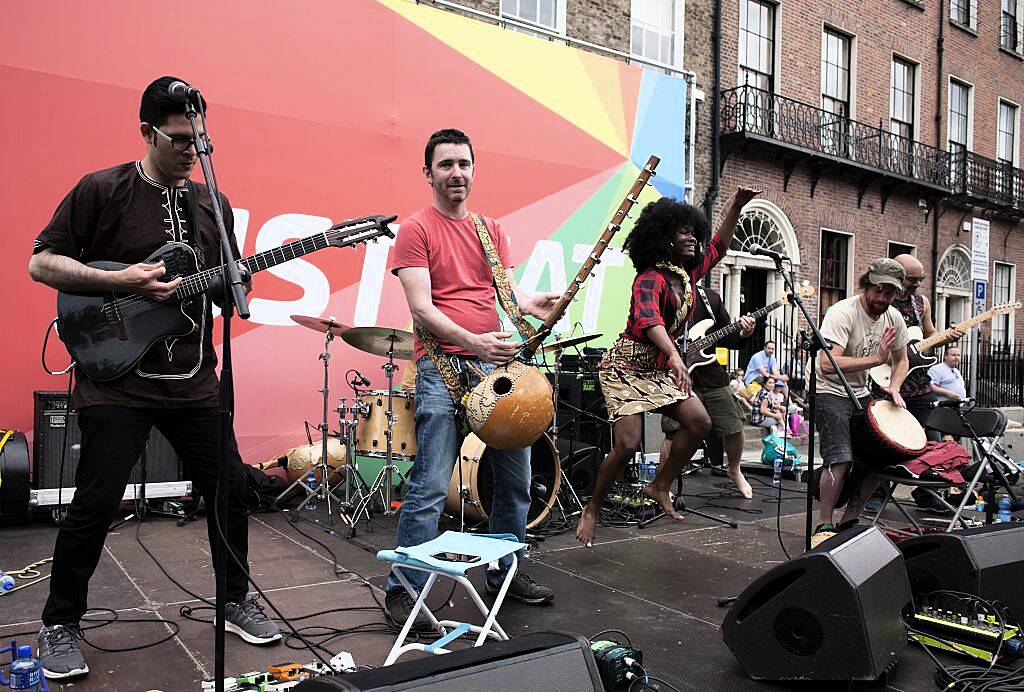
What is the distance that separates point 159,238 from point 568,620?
2534 mm

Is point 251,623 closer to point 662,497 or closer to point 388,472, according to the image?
point 388,472

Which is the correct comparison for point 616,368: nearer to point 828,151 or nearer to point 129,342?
point 129,342

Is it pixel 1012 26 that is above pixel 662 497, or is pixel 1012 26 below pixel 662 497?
above

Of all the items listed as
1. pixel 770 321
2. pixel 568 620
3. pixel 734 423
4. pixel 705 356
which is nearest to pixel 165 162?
pixel 568 620

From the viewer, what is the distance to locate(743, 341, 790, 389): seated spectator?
1255 centimetres

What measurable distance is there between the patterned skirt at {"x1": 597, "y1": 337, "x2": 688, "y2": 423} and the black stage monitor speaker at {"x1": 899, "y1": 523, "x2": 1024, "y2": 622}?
71.1 inches

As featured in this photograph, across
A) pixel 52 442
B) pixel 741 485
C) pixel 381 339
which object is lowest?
pixel 741 485

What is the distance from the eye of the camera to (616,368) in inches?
216

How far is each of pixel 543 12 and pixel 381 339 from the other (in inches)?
274

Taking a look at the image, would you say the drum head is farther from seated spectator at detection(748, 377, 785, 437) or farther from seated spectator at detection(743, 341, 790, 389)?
seated spectator at detection(743, 341, 790, 389)

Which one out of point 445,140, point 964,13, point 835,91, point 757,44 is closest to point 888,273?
point 445,140

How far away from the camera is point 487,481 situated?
19.5 ft

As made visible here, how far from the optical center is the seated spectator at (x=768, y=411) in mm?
11719

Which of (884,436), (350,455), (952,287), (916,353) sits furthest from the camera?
(952,287)
